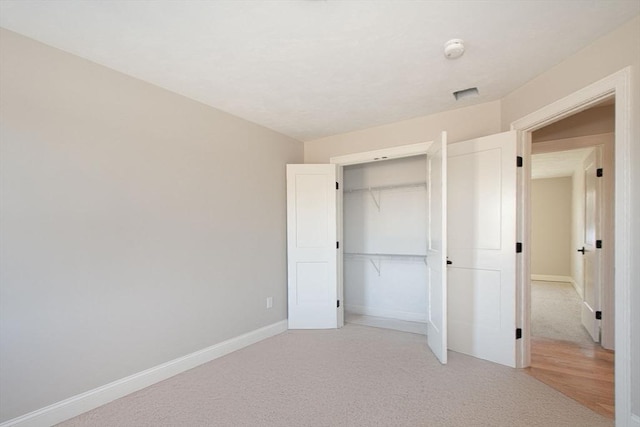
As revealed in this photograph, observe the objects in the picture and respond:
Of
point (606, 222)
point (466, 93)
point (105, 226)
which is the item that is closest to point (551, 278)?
point (606, 222)

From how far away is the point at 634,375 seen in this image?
6.03 feet

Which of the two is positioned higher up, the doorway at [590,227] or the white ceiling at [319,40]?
the white ceiling at [319,40]

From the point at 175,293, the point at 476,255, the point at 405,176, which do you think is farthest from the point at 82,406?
the point at 405,176

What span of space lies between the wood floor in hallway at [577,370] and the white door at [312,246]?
2247mm

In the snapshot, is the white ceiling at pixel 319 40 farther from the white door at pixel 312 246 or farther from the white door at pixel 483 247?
the white door at pixel 312 246

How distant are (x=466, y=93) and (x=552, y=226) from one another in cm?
641

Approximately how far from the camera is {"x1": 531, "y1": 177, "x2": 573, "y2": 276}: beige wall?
24.3 ft

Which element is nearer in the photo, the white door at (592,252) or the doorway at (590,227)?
the doorway at (590,227)

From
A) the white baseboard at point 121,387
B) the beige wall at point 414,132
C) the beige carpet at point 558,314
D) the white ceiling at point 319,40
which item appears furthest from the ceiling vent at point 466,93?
the white baseboard at point 121,387

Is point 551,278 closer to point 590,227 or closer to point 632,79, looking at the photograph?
point 590,227

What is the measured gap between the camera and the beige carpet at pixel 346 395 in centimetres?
211

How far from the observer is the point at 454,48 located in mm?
2133

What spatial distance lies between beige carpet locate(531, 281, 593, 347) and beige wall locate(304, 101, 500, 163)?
261 cm

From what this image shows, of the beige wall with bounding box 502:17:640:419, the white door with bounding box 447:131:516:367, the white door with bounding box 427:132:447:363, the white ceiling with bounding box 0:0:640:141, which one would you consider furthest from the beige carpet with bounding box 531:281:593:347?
the white ceiling with bounding box 0:0:640:141
